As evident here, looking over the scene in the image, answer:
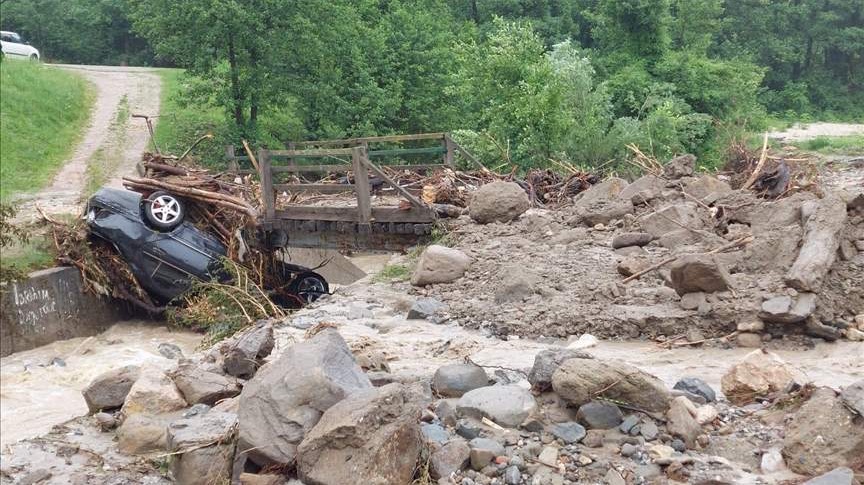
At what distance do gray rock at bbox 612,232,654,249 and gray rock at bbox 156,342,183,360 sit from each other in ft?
17.5

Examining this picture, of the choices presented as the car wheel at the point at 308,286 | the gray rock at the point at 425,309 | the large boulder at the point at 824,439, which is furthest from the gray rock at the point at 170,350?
the large boulder at the point at 824,439

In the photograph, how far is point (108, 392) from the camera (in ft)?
23.9

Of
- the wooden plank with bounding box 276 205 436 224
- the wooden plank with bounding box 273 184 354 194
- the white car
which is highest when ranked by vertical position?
the white car

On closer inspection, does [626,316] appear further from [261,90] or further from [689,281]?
[261,90]

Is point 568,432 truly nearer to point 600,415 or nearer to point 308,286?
point 600,415

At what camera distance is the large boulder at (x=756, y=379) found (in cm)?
627

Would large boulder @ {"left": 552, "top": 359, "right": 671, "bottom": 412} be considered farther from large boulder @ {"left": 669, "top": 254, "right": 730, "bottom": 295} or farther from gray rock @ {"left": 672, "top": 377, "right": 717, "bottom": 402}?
large boulder @ {"left": 669, "top": 254, "right": 730, "bottom": 295}

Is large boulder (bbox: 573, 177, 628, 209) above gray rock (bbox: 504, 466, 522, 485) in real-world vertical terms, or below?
above

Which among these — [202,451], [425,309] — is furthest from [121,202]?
[202,451]

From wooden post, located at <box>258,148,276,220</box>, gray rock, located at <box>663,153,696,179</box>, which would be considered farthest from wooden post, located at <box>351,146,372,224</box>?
gray rock, located at <box>663,153,696,179</box>

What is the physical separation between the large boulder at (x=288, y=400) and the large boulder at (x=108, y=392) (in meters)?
1.94

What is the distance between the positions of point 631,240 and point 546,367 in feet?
16.2

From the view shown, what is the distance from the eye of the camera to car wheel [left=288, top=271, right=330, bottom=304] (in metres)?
13.7

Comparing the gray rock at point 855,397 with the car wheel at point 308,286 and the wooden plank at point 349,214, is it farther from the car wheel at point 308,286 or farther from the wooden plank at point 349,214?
the car wheel at point 308,286
